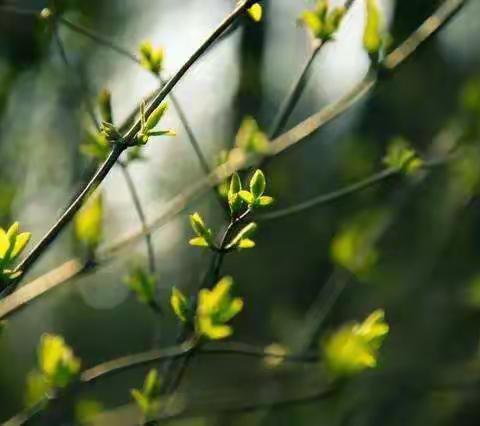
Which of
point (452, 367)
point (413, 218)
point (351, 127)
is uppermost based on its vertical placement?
point (351, 127)

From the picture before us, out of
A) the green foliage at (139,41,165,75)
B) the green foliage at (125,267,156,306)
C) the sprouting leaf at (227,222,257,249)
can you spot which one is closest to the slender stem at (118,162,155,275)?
the green foliage at (125,267,156,306)

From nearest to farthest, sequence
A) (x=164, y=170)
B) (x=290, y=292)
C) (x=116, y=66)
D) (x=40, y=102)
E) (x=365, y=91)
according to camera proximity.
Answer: (x=365, y=91) < (x=40, y=102) < (x=116, y=66) < (x=164, y=170) < (x=290, y=292)

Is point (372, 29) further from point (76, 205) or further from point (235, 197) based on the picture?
point (76, 205)

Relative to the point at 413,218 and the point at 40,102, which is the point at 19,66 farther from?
the point at 413,218

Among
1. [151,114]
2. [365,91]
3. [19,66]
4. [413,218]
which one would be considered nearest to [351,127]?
[413,218]

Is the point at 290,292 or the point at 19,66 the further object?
the point at 290,292

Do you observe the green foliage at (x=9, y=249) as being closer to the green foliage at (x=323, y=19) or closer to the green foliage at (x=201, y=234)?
the green foliage at (x=201, y=234)

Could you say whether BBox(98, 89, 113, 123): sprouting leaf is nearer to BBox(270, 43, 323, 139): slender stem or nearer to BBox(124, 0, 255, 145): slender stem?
BBox(124, 0, 255, 145): slender stem
